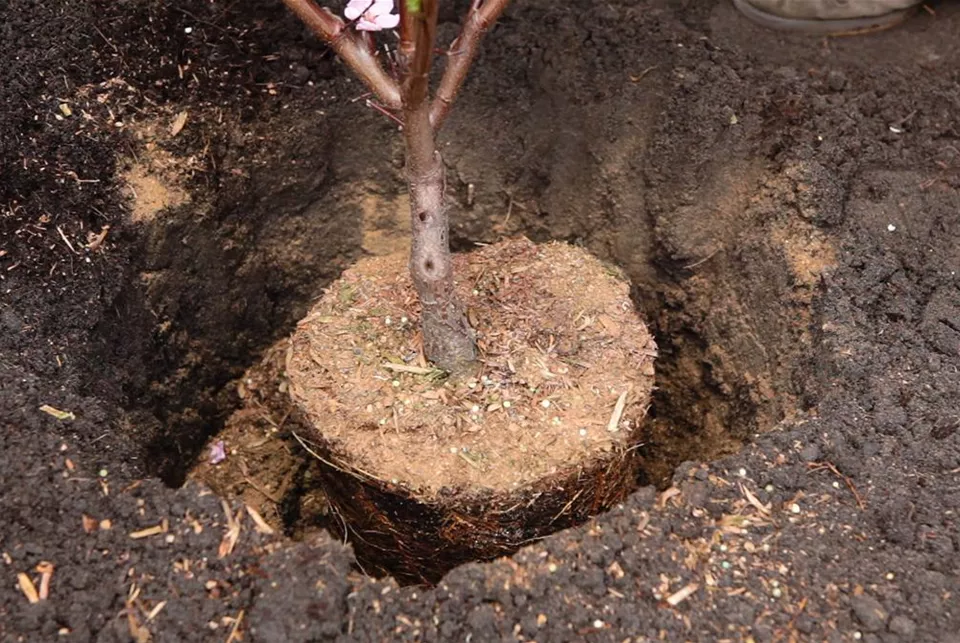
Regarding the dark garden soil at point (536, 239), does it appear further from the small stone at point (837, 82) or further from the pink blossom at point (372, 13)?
the pink blossom at point (372, 13)

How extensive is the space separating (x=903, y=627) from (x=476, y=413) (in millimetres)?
1027

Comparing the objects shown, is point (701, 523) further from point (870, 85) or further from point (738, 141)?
point (870, 85)

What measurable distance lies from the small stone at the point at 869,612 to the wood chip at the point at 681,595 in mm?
280

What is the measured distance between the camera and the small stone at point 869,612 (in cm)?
164

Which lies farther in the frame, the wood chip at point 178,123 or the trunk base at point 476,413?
the wood chip at point 178,123

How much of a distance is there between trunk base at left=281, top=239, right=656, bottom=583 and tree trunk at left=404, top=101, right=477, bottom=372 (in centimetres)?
8

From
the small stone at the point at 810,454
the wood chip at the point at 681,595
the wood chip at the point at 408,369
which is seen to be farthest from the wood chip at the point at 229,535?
the small stone at the point at 810,454

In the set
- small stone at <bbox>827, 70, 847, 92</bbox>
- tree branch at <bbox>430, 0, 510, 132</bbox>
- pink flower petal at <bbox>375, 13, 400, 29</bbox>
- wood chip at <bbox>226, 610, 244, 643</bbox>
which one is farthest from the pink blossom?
small stone at <bbox>827, 70, 847, 92</bbox>

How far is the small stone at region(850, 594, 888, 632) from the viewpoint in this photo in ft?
5.39

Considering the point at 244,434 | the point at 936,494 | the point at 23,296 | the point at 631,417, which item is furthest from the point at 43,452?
the point at 936,494

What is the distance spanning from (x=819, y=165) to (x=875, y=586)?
1.20m

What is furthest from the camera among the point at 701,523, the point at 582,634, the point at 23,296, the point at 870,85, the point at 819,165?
the point at 870,85

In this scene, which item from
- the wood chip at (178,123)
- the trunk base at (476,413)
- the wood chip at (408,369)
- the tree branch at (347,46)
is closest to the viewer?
the tree branch at (347,46)

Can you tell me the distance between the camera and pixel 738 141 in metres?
2.62
